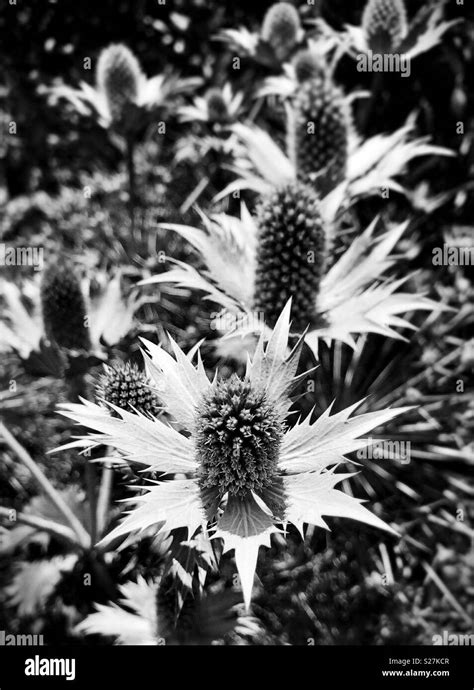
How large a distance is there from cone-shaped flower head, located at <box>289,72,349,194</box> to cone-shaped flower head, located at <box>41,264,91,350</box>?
0.78 m

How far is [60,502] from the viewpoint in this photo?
163 cm

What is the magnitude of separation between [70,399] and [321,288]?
0.76 meters

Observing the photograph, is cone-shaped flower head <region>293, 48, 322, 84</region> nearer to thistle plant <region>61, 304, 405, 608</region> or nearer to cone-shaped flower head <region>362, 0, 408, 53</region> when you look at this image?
cone-shaped flower head <region>362, 0, 408, 53</region>

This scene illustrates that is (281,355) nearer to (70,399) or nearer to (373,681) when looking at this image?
(70,399)

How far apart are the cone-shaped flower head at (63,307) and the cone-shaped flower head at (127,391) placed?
0.40m

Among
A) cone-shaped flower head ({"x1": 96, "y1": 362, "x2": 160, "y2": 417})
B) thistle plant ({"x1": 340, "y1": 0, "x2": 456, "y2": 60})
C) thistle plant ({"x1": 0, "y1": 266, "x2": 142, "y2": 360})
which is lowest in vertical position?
cone-shaped flower head ({"x1": 96, "y1": 362, "x2": 160, "y2": 417})

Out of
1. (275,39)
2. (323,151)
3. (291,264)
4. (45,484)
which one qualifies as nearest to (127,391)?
(45,484)

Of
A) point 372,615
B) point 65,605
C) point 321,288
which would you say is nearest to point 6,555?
point 65,605

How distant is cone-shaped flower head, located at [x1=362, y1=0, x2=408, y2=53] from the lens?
208cm

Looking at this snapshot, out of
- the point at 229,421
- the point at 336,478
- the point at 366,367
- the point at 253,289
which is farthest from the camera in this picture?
the point at 366,367

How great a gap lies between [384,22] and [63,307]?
142 cm

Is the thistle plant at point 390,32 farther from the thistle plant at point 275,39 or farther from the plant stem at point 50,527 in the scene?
the plant stem at point 50,527

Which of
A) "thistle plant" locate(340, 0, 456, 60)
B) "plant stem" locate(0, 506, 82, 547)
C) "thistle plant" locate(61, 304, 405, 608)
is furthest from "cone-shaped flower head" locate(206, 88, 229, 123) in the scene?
"plant stem" locate(0, 506, 82, 547)

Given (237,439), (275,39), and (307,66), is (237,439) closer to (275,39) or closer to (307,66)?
(307,66)
